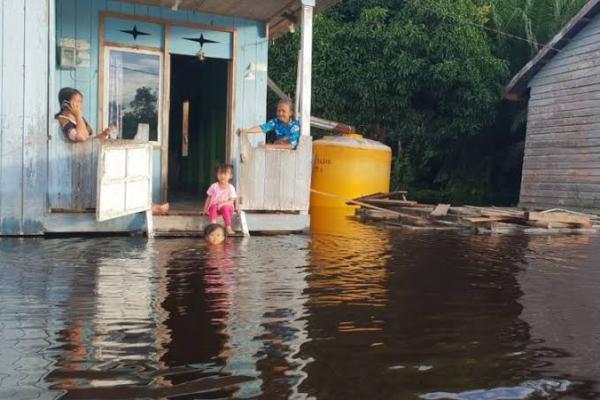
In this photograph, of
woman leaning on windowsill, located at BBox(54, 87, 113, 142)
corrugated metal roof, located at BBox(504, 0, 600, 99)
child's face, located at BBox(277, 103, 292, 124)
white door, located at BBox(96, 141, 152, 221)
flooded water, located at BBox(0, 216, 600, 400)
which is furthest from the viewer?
corrugated metal roof, located at BBox(504, 0, 600, 99)

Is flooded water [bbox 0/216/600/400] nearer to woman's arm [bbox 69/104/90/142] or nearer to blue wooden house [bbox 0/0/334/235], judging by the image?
blue wooden house [bbox 0/0/334/235]

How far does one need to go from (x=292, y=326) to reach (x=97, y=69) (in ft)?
22.2

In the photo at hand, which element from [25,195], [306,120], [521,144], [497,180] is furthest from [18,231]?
[497,180]

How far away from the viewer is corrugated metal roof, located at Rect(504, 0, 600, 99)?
14.2 metres

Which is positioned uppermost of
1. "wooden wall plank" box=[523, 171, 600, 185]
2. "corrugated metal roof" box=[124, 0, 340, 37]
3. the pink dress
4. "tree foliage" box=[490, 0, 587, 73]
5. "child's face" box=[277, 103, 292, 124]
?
"tree foliage" box=[490, 0, 587, 73]

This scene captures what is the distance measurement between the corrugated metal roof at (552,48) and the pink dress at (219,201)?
10177 mm

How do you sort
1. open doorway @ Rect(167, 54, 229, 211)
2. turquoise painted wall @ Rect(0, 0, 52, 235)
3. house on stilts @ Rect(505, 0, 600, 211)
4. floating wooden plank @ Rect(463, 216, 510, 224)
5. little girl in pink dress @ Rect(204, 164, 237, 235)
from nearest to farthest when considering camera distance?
1. turquoise painted wall @ Rect(0, 0, 52, 235)
2. little girl in pink dress @ Rect(204, 164, 237, 235)
3. floating wooden plank @ Rect(463, 216, 510, 224)
4. open doorway @ Rect(167, 54, 229, 211)
5. house on stilts @ Rect(505, 0, 600, 211)

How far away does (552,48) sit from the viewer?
15.3m

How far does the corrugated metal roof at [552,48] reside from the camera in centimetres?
1417

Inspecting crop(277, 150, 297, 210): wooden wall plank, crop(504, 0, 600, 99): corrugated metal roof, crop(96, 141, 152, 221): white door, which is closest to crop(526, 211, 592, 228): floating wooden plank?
crop(277, 150, 297, 210): wooden wall plank

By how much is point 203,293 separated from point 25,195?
154 inches

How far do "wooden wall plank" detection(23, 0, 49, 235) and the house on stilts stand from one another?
1163cm

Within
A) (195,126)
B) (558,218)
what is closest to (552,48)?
(558,218)

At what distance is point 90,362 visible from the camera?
2.87 m
